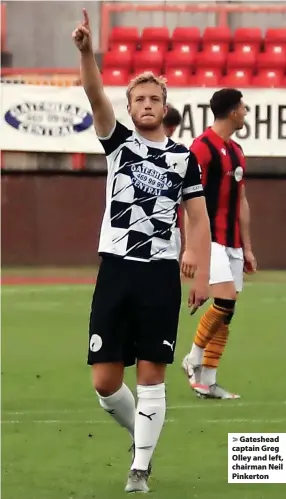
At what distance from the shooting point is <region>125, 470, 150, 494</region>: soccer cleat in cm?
573

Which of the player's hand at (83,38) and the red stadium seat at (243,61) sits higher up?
the player's hand at (83,38)

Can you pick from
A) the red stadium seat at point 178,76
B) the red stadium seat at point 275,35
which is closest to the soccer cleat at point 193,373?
the red stadium seat at point 178,76

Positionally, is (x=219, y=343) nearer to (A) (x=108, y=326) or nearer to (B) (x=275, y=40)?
(A) (x=108, y=326)

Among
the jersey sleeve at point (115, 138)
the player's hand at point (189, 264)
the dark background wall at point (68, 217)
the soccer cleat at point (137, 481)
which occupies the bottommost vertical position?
the dark background wall at point (68, 217)

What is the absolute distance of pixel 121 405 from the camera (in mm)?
6047

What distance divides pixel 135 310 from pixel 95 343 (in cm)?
25

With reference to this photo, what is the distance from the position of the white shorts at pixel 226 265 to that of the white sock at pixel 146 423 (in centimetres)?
282

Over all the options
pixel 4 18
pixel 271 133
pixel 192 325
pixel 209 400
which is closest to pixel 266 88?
pixel 271 133

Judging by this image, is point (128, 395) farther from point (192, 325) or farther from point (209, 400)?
point (192, 325)

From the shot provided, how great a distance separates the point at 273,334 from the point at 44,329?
230 centimetres

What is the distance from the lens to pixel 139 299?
5.76 m

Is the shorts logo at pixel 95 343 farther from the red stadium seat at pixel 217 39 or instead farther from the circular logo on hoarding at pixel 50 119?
the red stadium seat at pixel 217 39

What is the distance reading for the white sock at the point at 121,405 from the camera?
5.99m

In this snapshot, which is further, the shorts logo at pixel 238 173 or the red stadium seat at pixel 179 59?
the red stadium seat at pixel 179 59
